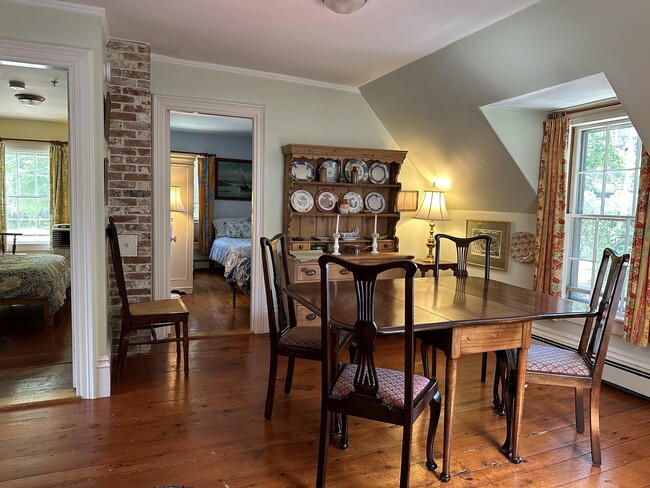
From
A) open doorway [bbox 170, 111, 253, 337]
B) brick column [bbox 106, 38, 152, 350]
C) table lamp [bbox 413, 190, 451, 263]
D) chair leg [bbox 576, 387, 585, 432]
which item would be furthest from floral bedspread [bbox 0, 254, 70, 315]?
chair leg [bbox 576, 387, 585, 432]

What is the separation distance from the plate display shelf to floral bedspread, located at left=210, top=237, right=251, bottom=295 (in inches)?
39.7

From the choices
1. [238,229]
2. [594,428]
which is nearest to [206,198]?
[238,229]

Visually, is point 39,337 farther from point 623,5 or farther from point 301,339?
point 623,5

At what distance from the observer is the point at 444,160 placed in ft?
15.1

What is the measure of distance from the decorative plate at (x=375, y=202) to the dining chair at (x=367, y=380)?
274 centimetres

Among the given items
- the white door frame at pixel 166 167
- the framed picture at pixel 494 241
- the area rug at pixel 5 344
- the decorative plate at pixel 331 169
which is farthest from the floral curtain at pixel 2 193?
the framed picture at pixel 494 241

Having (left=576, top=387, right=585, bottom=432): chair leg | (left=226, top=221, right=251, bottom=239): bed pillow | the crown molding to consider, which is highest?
the crown molding

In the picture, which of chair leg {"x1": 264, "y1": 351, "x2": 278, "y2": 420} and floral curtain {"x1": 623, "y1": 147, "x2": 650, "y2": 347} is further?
floral curtain {"x1": 623, "y1": 147, "x2": 650, "y2": 347}

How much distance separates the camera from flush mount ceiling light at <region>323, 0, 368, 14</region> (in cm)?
260

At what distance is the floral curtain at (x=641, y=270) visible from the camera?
305 cm

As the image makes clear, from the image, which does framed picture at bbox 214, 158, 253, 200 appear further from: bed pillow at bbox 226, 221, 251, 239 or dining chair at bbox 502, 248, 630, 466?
dining chair at bbox 502, 248, 630, 466

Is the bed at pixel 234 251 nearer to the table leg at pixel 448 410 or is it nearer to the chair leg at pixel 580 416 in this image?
the table leg at pixel 448 410

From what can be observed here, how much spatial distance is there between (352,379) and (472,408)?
1.24 m

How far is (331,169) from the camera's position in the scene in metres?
4.61
